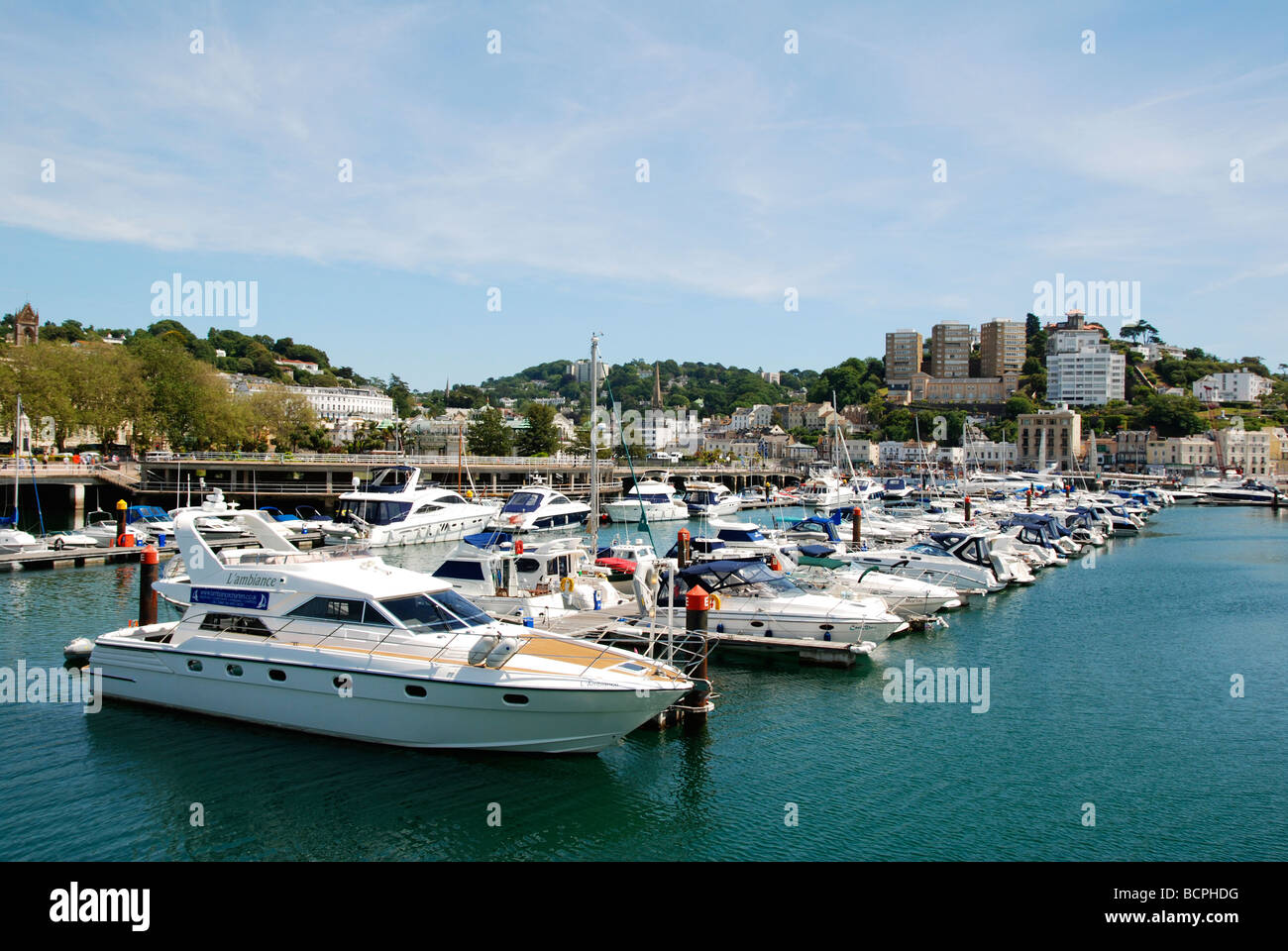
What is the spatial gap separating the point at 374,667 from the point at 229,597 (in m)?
3.96

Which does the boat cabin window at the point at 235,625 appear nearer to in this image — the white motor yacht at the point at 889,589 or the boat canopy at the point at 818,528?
the white motor yacht at the point at 889,589

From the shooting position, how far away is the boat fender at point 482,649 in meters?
15.5

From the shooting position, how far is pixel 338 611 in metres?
16.8

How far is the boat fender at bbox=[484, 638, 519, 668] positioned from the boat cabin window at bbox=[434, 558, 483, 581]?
9.55 meters

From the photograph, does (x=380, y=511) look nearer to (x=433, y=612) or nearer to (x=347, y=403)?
(x=433, y=612)

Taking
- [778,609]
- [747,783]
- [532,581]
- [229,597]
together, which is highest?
[229,597]

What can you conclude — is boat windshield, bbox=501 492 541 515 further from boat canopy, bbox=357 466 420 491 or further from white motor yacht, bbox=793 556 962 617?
white motor yacht, bbox=793 556 962 617

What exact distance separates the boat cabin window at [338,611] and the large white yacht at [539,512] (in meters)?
36.5

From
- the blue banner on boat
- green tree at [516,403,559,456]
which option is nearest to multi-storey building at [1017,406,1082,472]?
green tree at [516,403,559,456]

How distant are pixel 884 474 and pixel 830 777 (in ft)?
474

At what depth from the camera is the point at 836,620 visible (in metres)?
23.6

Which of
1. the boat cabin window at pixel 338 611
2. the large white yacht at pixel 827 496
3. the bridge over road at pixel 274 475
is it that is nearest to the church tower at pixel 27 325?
the bridge over road at pixel 274 475

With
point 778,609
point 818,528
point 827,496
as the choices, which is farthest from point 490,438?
point 778,609
